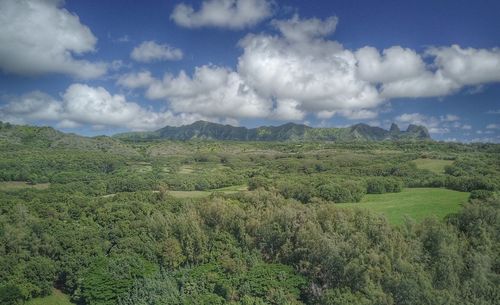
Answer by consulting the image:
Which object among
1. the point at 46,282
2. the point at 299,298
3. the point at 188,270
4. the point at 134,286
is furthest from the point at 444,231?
the point at 46,282

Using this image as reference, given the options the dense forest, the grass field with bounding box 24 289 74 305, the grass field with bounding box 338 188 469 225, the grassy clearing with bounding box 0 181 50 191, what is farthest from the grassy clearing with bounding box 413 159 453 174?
the grassy clearing with bounding box 0 181 50 191

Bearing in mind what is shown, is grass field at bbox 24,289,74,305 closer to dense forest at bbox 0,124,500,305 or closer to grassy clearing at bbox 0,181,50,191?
dense forest at bbox 0,124,500,305

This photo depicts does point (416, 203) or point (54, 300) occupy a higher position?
point (416, 203)

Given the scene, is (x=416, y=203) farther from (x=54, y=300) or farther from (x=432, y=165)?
(x=432, y=165)

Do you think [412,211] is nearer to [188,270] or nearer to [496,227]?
[496,227]

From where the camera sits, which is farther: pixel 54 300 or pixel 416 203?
pixel 416 203

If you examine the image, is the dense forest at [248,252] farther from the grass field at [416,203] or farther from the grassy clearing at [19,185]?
the grassy clearing at [19,185]

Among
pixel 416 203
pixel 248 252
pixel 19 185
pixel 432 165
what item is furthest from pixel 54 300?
pixel 432 165
